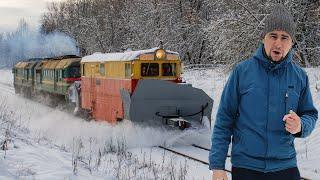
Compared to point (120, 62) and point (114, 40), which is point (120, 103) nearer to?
point (120, 62)

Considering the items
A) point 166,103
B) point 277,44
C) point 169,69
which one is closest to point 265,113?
point 277,44

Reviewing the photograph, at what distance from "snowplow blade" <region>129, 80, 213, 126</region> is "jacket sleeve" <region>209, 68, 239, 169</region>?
997 cm

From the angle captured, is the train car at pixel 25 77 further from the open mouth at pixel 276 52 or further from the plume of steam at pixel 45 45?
the open mouth at pixel 276 52

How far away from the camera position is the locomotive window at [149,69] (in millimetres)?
14320

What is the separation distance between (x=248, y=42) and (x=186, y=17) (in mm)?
12770

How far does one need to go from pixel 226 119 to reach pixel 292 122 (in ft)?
1.61

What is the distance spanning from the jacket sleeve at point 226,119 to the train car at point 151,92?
32.2 feet

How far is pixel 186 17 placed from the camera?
3281 cm

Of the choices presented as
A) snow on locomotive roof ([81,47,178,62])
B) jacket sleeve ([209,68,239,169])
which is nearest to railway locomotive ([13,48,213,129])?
snow on locomotive roof ([81,47,178,62])

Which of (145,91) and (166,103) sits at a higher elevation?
(145,91)

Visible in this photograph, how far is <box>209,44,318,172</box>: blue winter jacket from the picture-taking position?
326cm

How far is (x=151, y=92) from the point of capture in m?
13.7

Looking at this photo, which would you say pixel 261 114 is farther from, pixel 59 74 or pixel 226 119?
pixel 59 74

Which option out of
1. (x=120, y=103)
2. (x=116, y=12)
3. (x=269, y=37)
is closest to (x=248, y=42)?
(x=120, y=103)
